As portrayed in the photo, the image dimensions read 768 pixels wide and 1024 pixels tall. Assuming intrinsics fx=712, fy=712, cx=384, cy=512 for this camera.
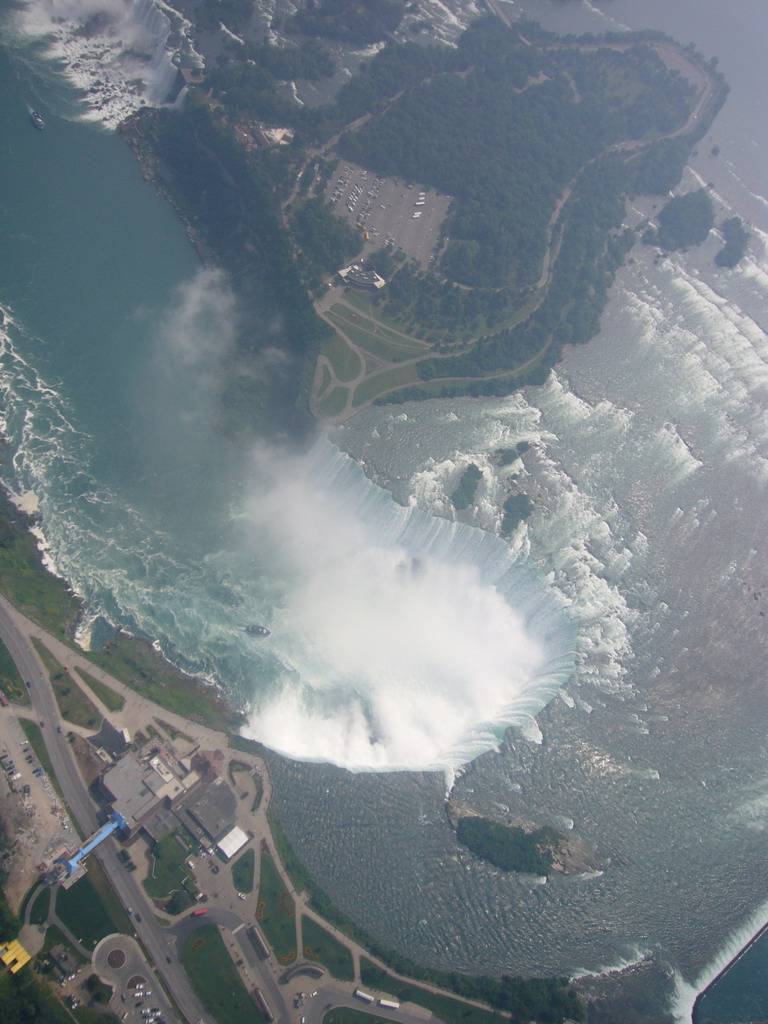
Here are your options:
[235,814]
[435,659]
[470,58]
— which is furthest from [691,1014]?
[470,58]

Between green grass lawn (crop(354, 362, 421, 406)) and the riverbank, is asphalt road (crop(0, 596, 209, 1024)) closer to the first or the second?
the riverbank

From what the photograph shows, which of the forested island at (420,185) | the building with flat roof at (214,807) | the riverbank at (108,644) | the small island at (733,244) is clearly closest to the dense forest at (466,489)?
the forested island at (420,185)

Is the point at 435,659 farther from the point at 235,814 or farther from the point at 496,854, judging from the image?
the point at 235,814

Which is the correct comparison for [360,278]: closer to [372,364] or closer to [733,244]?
[372,364]

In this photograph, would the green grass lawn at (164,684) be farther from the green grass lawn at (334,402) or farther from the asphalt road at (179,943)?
the green grass lawn at (334,402)

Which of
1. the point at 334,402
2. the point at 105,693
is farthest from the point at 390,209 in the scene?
the point at 105,693

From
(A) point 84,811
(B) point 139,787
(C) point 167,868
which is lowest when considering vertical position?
(A) point 84,811

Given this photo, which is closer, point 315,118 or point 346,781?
point 346,781
